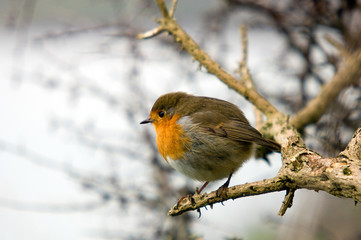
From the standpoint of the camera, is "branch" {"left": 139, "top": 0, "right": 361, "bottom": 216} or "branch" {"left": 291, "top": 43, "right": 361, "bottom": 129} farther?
"branch" {"left": 291, "top": 43, "right": 361, "bottom": 129}

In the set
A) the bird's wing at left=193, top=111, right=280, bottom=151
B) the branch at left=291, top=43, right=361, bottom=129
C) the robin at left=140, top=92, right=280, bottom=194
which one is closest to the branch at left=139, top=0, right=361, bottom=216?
the bird's wing at left=193, top=111, right=280, bottom=151

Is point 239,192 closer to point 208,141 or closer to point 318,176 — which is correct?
point 318,176

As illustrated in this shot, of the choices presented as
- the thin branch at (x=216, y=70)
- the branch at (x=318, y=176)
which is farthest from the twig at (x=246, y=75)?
the branch at (x=318, y=176)

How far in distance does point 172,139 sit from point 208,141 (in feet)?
0.76

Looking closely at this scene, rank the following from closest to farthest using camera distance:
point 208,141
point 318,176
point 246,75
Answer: point 318,176, point 208,141, point 246,75

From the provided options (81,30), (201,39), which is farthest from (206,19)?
(81,30)

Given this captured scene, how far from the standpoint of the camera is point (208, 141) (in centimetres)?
271

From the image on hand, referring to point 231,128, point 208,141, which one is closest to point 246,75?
point 231,128

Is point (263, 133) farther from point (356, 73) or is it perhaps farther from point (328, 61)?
point (328, 61)

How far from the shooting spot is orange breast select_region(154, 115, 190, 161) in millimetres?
2717

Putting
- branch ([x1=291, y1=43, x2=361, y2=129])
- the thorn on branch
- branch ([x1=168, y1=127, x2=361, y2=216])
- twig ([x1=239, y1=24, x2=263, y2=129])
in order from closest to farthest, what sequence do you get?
1. branch ([x1=168, y1=127, x2=361, y2=216])
2. the thorn on branch
3. branch ([x1=291, y1=43, x2=361, y2=129])
4. twig ([x1=239, y1=24, x2=263, y2=129])

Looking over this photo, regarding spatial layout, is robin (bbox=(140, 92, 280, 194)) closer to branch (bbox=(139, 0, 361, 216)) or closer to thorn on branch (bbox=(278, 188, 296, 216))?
branch (bbox=(139, 0, 361, 216))

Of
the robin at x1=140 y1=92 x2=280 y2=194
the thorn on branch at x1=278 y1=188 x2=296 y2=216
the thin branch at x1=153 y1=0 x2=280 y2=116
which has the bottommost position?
the thorn on branch at x1=278 y1=188 x2=296 y2=216

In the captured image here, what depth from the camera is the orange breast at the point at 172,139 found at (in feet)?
8.91
